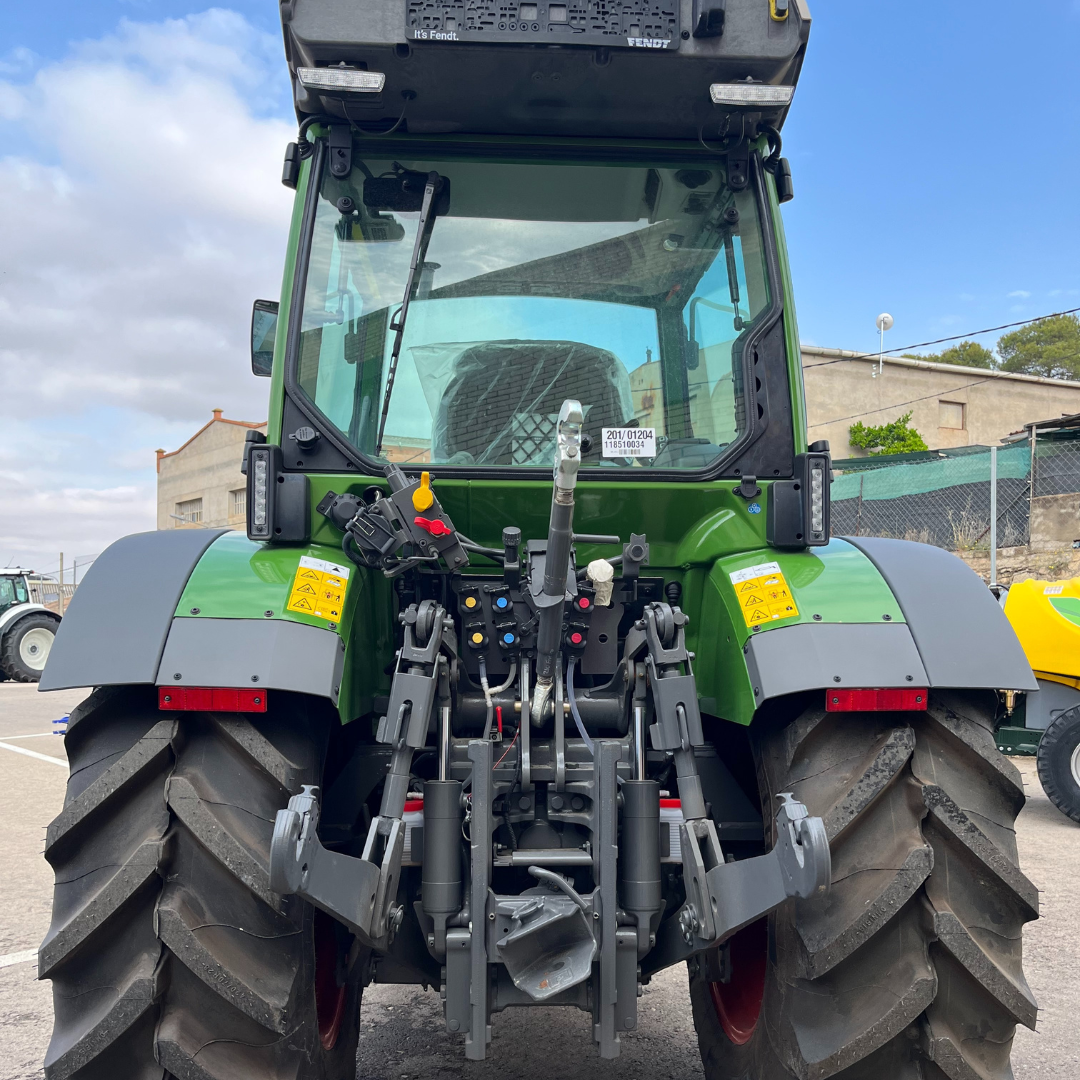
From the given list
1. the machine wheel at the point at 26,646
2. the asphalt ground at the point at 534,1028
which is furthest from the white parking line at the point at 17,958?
the machine wheel at the point at 26,646

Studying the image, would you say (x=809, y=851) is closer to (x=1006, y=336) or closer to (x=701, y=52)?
(x=701, y=52)

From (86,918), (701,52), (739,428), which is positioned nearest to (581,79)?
(701,52)

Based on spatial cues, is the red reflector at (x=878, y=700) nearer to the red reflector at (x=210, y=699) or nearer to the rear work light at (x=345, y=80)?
the red reflector at (x=210, y=699)

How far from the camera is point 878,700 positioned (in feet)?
7.99

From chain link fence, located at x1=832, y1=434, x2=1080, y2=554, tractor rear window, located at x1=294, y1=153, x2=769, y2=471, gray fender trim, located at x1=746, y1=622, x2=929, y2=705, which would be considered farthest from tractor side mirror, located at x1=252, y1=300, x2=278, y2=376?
chain link fence, located at x1=832, y1=434, x2=1080, y2=554

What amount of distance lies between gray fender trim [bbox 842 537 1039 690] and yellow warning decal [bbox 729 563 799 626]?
0.88 ft

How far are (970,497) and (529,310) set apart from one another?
1471 centimetres

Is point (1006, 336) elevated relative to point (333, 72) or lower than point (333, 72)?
elevated

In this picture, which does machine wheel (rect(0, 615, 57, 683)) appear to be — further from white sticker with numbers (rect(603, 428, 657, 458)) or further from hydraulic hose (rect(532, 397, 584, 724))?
hydraulic hose (rect(532, 397, 584, 724))

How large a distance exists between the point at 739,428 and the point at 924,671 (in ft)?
3.10

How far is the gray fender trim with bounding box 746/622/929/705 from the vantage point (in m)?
2.42

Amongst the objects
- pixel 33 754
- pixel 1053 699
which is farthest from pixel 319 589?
pixel 33 754

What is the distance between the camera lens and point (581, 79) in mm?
2943

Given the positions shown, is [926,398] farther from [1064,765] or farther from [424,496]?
[424,496]
